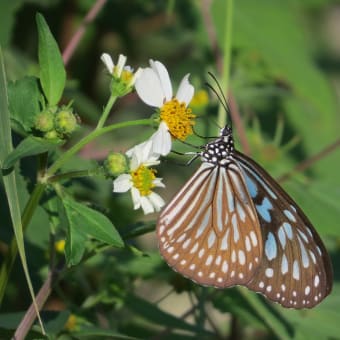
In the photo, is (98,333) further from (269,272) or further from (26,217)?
(269,272)

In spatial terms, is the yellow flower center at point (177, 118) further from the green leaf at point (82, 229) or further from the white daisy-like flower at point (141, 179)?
the green leaf at point (82, 229)

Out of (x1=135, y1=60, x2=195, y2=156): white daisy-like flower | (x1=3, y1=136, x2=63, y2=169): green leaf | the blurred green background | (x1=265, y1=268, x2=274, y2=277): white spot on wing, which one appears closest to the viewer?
(x1=3, y1=136, x2=63, y2=169): green leaf

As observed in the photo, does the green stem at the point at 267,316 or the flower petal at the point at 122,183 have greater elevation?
the flower petal at the point at 122,183

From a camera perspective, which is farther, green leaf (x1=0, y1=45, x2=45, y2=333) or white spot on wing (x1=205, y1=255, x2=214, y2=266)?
white spot on wing (x1=205, y1=255, x2=214, y2=266)

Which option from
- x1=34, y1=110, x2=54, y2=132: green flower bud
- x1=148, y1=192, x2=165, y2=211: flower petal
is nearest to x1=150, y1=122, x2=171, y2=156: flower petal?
x1=148, y1=192, x2=165, y2=211: flower petal

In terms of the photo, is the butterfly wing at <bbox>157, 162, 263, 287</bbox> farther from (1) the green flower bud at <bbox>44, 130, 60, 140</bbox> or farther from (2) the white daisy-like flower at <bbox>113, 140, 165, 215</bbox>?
(1) the green flower bud at <bbox>44, 130, 60, 140</bbox>

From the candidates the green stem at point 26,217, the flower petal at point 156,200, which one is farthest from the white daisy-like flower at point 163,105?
the green stem at point 26,217

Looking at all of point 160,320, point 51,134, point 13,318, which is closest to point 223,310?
point 160,320
